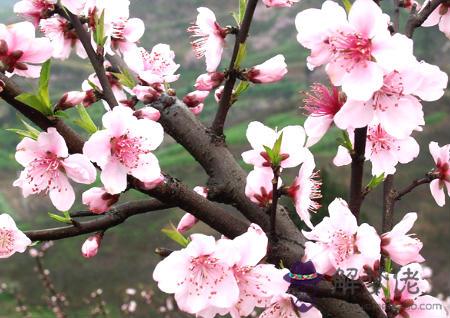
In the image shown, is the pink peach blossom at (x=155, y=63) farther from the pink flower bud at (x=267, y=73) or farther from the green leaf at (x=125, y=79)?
the pink flower bud at (x=267, y=73)

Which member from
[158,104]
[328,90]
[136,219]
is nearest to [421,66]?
[328,90]

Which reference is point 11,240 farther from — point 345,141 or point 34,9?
point 345,141

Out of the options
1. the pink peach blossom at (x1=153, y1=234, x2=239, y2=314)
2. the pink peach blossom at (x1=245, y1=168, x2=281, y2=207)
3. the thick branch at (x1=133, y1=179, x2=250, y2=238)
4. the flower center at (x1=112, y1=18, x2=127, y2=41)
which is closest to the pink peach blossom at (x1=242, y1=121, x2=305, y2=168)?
the pink peach blossom at (x1=245, y1=168, x2=281, y2=207)

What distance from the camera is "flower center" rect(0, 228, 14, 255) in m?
1.12

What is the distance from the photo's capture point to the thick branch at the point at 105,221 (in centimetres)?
109

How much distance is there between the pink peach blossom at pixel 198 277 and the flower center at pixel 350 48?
1.28 ft

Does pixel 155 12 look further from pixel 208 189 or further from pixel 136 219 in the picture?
pixel 208 189

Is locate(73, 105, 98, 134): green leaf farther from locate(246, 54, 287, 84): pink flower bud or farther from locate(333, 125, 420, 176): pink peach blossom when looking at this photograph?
locate(333, 125, 420, 176): pink peach blossom

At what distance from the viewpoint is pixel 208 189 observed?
1232 mm

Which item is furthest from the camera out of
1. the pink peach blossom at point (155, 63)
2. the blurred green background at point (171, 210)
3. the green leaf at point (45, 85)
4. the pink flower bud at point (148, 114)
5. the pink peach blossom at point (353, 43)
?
the blurred green background at point (171, 210)

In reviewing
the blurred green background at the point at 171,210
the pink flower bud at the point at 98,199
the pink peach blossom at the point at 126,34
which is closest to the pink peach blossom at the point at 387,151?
the pink flower bud at the point at 98,199

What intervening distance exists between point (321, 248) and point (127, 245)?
1167 cm

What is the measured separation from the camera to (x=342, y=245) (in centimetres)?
105

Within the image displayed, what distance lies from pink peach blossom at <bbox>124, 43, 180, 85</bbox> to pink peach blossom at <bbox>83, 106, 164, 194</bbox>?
1.11 ft
